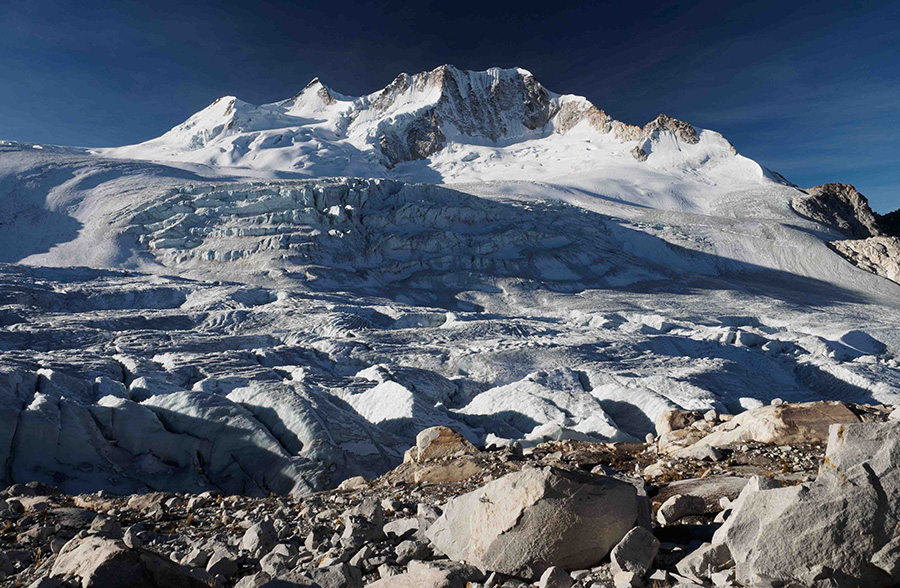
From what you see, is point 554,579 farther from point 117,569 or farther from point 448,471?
point 448,471

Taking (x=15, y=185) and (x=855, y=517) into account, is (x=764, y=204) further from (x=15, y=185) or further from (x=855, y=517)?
(x=15, y=185)

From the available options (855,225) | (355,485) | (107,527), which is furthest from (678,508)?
(855,225)

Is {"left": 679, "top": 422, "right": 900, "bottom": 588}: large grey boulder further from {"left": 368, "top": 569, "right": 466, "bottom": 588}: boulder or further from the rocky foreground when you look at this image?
{"left": 368, "top": 569, "right": 466, "bottom": 588}: boulder

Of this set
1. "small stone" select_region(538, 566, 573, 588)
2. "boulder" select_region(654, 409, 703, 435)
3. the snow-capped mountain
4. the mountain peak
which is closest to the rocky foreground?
"small stone" select_region(538, 566, 573, 588)

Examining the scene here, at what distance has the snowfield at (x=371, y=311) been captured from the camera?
41.9 feet

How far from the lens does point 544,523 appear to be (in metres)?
3.99

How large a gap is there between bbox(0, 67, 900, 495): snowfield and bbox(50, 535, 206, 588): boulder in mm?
7081

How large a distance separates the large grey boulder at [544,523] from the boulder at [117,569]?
2.19 meters

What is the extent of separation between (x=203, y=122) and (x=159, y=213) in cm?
8678

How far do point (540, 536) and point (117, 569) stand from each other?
3.21 meters

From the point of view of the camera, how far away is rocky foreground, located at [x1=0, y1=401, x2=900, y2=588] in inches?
131

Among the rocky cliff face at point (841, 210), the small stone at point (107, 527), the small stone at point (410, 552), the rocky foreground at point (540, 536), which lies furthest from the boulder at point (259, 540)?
the rocky cliff face at point (841, 210)

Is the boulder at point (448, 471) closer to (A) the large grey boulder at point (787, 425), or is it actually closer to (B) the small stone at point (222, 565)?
(A) the large grey boulder at point (787, 425)


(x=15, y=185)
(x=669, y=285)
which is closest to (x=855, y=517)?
(x=669, y=285)
